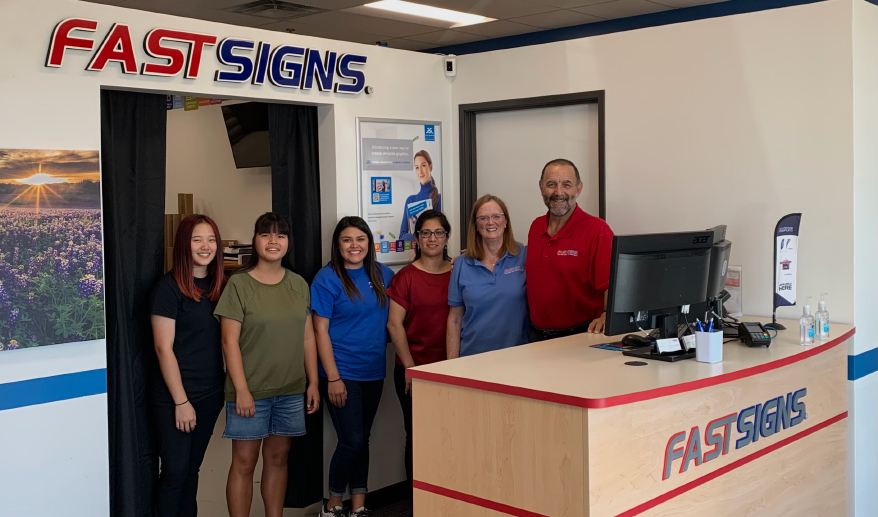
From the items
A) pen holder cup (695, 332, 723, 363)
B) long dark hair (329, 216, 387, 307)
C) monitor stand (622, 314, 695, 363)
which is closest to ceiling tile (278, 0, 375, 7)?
long dark hair (329, 216, 387, 307)

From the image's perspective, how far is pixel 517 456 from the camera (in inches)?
110

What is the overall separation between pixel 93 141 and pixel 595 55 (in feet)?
8.68

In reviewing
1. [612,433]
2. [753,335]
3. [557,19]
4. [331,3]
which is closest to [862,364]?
[753,335]

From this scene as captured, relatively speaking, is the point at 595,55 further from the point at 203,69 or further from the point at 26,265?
the point at 26,265

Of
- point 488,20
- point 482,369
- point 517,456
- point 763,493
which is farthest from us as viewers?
point 488,20

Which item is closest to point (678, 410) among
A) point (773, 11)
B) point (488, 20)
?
point (773, 11)

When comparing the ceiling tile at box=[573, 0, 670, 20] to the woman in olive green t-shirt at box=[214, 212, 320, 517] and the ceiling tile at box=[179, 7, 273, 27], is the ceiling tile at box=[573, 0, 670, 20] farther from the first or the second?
the woman in olive green t-shirt at box=[214, 212, 320, 517]

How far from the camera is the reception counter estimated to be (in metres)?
2.68

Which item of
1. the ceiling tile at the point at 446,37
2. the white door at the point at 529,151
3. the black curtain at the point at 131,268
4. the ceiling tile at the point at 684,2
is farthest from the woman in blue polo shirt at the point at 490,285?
the ceiling tile at the point at 446,37

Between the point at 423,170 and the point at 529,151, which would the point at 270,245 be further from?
the point at 529,151

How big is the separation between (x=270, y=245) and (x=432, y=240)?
0.86 metres

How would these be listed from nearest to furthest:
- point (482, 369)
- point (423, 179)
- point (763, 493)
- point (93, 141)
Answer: point (482, 369) → point (763, 493) → point (93, 141) → point (423, 179)

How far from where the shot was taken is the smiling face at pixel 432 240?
4449mm

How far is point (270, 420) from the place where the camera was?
4191 millimetres
